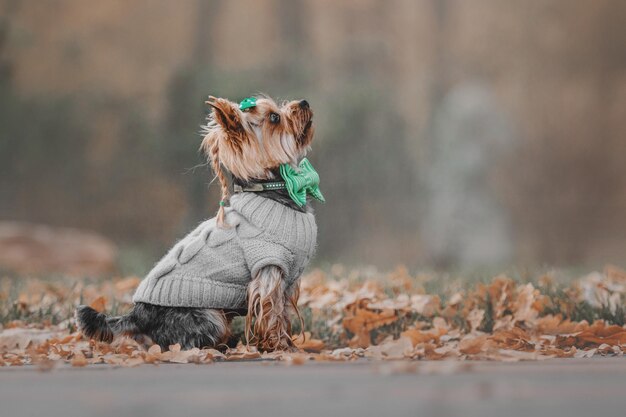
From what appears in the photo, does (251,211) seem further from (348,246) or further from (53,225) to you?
(53,225)

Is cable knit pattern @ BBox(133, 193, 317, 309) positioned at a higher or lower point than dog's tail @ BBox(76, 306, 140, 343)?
higher

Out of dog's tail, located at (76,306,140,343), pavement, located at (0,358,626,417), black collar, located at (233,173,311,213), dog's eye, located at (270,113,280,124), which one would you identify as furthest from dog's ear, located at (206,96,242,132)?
pavement, located at (0,358,626,417)

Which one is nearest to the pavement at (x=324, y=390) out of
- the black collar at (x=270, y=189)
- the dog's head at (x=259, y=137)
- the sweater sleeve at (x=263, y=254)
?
the sweater sleeve at (x=263, y=254)

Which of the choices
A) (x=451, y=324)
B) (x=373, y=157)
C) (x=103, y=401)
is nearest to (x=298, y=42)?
(x=373, y=157)

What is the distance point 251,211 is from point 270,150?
0.28 metres

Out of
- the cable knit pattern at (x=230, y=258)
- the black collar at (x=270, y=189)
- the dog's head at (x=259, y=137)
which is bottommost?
the cable knit pattern at (x=230, y=258)

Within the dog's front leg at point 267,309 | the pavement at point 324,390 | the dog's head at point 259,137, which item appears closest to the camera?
the pavement at point 324,390

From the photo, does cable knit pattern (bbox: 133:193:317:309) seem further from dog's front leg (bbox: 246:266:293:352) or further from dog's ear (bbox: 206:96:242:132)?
dog's ear (bbox: 206:96:242:132)

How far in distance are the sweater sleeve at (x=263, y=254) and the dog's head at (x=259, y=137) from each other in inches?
12.5

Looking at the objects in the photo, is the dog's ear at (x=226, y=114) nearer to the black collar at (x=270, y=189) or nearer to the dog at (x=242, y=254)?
the dog at (x=242, y=254)

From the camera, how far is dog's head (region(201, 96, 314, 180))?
12.9 ft

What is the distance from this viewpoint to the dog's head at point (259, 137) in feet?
12.9

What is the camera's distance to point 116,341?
12.8 ft

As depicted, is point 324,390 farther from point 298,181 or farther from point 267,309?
point 298,181
